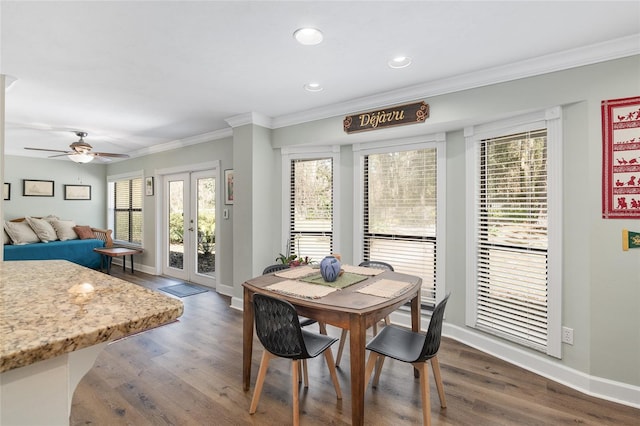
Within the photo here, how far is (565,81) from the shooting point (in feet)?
7.92

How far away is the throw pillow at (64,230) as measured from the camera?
20.7 ft

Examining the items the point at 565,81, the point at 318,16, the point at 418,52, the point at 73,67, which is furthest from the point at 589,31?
the point at 73,67

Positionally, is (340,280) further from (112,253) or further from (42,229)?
(42,229)

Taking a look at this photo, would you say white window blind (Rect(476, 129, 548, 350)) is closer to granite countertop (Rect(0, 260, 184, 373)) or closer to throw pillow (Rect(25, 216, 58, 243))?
granite countertop (Rect(0, 260, 184, 373))

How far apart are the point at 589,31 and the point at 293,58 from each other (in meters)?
2.04

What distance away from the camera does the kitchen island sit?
0.62m

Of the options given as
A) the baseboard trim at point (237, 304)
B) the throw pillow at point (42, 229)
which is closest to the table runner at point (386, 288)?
the baseboard trim at point (237, 304)

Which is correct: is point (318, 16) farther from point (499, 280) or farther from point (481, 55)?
point (499, 280)

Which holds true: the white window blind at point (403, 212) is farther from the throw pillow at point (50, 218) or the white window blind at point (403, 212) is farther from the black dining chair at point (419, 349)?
the throw pillow at point (50, 218)

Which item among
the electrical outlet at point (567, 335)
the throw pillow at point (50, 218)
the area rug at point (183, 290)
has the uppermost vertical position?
the throw pillow at point (50, 218)

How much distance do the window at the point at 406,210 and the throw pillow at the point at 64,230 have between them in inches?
239

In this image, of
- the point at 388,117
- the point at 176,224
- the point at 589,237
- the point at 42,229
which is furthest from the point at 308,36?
the point at 42,229

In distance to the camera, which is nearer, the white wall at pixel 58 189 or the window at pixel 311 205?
the window at pixel 311 205

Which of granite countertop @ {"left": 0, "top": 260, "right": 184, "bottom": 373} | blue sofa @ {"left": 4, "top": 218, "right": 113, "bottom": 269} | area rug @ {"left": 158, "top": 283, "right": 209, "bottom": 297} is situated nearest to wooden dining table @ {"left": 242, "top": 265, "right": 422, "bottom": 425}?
granite countertop @ {"left": 0, "top": 260, "right": 184, "bottom": 373}
